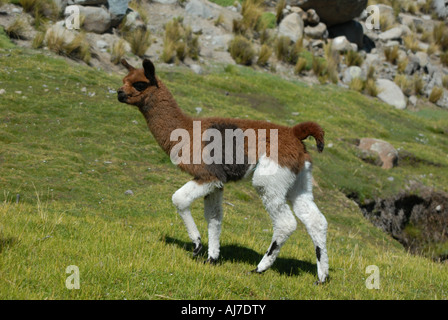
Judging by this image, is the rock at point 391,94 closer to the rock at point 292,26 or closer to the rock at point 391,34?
the rock at point 292,26

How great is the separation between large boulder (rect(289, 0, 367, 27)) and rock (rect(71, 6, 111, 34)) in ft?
38.0

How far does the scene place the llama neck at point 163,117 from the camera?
5.96 metres

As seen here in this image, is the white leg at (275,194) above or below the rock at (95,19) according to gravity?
above

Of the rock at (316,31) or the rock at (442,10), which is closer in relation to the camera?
the rock at (316,31)

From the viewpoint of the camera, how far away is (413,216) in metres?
12.8

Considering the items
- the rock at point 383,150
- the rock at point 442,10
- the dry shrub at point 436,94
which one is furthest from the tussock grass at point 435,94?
the rock at point 442,10

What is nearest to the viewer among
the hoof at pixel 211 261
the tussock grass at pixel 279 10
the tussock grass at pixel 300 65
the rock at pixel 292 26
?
the hoof at pixel 211 261

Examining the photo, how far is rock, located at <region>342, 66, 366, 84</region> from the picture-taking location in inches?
955

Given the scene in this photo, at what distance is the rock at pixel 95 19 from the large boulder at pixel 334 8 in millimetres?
11587

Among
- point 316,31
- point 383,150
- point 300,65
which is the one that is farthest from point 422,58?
point 383,150

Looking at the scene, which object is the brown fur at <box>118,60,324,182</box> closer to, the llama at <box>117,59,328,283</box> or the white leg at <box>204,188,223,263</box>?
the llama at <box>117,59,328,283</box>

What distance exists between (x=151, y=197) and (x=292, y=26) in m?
19.5

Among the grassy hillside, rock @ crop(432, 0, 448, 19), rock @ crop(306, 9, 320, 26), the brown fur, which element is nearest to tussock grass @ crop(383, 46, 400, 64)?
rock @ crop(306, 9, 320, 26)

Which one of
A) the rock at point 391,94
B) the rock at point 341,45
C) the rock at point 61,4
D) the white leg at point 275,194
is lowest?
the rock at point 391,94
